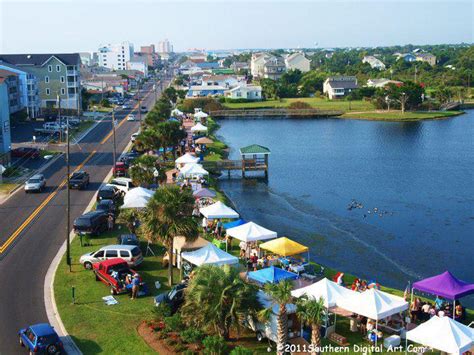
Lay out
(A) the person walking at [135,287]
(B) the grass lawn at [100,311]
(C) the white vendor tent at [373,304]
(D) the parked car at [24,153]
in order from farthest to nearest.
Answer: (D) the parked car at [24,153] → (A) the person walking at [135,287] → (C) the white vendor tent at [373,304] → (B) the grass lawn at [100,311]

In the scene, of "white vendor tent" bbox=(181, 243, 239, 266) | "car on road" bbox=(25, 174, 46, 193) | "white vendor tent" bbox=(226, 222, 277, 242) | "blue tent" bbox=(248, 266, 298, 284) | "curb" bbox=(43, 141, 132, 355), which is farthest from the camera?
"car on road" bbox=(25, 174, 46, 193)

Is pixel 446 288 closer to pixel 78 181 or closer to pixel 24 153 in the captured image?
pixel 78 181

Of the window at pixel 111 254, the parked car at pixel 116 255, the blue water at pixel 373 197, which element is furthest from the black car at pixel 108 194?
the window at pixel 111 254

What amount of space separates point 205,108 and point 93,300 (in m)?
93.0

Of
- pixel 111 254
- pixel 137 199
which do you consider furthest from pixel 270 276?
pixel 137 199

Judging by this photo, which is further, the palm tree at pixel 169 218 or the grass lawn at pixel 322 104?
the grass lawn at pixel 322 104

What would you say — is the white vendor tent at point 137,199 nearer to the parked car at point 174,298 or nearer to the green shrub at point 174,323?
the parked car at point 174,298

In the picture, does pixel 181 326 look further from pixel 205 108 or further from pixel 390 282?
pixel 205 108

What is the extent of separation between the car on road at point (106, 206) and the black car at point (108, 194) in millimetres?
1699

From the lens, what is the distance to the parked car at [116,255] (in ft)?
92.3

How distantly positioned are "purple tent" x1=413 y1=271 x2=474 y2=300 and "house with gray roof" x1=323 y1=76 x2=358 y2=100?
116 m

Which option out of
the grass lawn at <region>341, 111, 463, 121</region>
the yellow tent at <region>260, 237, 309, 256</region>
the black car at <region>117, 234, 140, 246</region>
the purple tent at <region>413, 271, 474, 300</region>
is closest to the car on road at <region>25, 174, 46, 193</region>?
the black car at <region>117, 234, 140, 246</region>

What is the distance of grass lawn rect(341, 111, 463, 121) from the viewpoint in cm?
10506

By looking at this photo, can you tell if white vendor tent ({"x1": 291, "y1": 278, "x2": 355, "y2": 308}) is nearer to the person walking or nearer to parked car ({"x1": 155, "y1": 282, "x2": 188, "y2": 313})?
parked car ({"x1": 155, "y1": 282, "x2": 188, "y2": 313})
